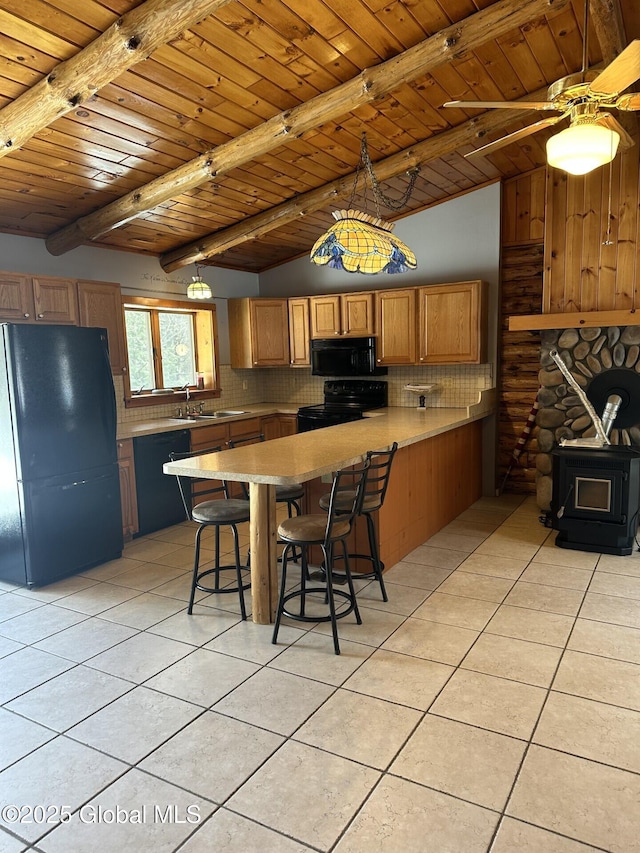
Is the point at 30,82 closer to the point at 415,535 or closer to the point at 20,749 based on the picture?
the point at 20,749

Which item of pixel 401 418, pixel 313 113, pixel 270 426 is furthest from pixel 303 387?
pixel 313 113

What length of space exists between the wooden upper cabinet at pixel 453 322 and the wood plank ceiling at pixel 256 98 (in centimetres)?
102

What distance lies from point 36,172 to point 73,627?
282 centimetres

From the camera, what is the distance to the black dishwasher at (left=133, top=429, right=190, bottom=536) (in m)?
4.75

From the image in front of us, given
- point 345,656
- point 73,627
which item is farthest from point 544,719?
point 73,627

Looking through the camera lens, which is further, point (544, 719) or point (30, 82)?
point (30, 82)

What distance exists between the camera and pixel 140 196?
A: 4113mm

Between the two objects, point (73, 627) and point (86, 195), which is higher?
point (86, 195)

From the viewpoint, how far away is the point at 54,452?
3.82 meters

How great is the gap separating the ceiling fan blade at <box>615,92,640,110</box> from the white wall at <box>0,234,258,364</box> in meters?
4.06

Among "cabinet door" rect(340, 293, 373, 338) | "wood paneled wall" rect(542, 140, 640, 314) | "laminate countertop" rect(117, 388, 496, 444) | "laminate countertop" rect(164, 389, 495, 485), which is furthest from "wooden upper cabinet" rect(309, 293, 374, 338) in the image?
"wood paneled wall" rect(542, 140, 640, 314)

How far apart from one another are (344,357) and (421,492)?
2.11m

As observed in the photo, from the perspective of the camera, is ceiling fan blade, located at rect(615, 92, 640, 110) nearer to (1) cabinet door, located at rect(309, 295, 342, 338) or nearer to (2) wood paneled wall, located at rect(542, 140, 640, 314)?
(2) wood paneled wall, located at rect(542, 140, 640, 314)

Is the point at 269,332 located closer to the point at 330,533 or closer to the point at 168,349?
the point at 168,349
